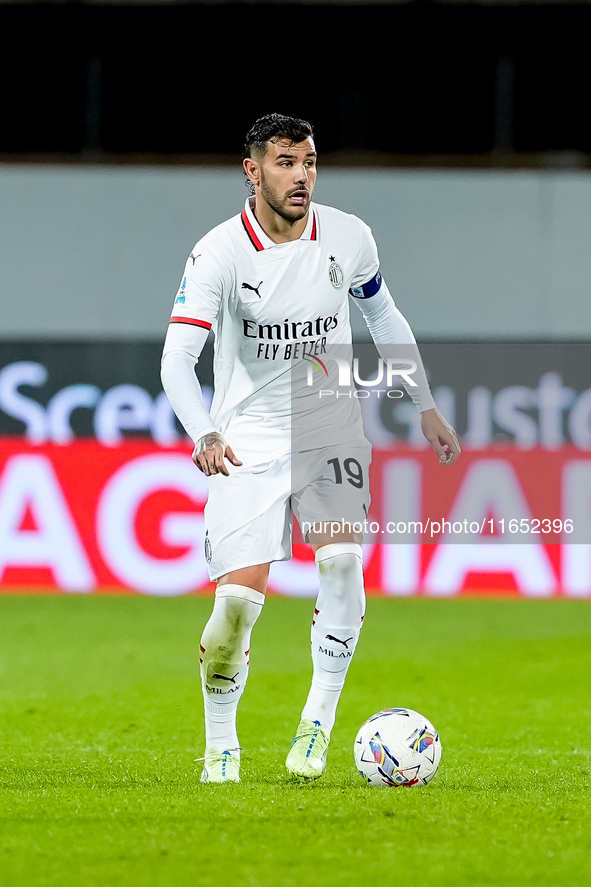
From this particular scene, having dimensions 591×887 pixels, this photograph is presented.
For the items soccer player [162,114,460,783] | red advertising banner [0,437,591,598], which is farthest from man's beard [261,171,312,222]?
red advertising banner [0,437,591,598]

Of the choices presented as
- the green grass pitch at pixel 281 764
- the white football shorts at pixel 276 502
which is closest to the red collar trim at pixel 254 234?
the white football shorts at pixel 276 502

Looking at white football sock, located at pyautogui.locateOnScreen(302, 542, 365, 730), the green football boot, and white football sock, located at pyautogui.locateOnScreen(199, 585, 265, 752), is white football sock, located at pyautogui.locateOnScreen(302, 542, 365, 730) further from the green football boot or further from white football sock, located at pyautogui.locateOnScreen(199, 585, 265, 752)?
white football sock, located at pyautogui.locateOnScreen(199, 585, 265, 752)

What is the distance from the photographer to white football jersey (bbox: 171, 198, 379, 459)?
404 centimetres

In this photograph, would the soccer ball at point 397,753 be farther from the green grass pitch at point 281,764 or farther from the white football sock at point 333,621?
the white football sock at point 333,621

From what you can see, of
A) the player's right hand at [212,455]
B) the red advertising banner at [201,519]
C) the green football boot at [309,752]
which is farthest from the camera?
the red advertising banner at [201,519]

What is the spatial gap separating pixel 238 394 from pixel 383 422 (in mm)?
6225

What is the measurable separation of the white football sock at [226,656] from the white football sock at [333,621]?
0.24 m

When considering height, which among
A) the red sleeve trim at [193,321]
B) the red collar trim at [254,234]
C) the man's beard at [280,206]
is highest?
the man's beard at [280,206]

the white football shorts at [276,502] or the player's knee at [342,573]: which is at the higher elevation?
the white football shorts at [276,502]

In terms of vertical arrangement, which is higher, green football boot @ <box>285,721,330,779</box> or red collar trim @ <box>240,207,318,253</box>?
red collar trim @ <box>240,207,318,253</box>

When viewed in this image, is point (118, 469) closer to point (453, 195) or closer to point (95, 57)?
point (453, 195)

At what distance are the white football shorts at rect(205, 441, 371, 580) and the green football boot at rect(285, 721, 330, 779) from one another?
57cm

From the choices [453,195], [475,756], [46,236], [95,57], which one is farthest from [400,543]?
[95,57]

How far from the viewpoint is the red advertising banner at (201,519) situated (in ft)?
31.3
